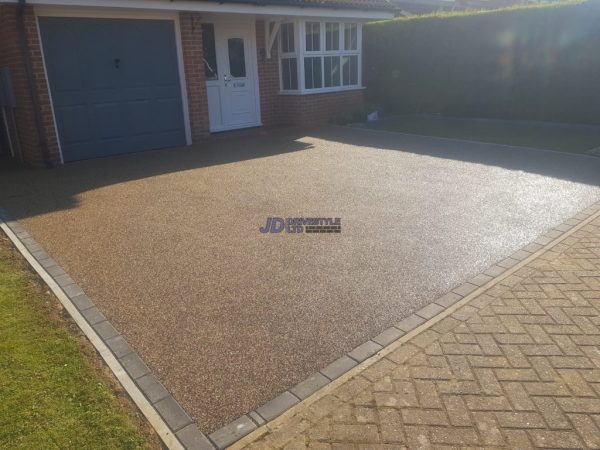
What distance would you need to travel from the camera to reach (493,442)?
244cm

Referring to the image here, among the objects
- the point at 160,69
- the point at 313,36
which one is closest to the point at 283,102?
the point at 313,36

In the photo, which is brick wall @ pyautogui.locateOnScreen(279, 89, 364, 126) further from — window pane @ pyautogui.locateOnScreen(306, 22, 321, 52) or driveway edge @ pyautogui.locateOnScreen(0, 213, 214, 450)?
driveway edge @ pyautogui.locateOnScreen(0, 213, 214, 450)

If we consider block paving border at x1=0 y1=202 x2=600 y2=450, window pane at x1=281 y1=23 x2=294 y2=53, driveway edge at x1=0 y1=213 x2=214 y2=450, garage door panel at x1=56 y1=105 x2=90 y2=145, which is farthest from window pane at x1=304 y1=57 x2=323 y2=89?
driveway edge at x1=0 y1=213 x2=214 y2=450

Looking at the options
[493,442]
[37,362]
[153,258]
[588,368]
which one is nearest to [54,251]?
[153,258]

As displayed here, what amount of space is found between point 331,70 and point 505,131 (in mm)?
5077

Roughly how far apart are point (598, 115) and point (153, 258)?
433 inches

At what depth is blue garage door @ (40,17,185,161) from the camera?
9.07 m

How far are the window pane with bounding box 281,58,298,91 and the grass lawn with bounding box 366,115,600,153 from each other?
8.08 ft

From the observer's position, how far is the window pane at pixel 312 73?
13.1 meters

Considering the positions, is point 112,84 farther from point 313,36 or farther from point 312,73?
point 313,36

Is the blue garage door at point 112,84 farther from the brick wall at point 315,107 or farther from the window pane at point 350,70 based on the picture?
the window pane at point 350,70

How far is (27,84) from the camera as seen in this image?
871 cm

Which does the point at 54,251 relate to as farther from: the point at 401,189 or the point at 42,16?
the point at 42,16

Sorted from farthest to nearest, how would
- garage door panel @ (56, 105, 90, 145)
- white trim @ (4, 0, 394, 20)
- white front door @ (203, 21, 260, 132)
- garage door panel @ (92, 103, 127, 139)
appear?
1. white front door @ (203, 21, 260, 132)
2. garage door panel @ (92, 103, 127, 139)
3. garage door panel @ (56, 105, 90, 145)
4. white trim @ (4, 0, 394, 20)
